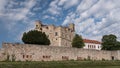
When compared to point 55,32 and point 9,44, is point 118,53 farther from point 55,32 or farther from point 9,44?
point 9,44

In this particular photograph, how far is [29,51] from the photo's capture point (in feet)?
162

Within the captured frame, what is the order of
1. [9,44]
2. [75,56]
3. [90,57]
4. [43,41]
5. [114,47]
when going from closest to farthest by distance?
[9,44] → [75,56] → [90,57] → [43,41] → [114,47]

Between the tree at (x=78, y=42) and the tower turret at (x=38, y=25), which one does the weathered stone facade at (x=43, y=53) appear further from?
the tower turret at (x=38, y=25)

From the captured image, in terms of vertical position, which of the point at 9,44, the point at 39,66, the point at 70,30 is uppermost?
the point at 70,30

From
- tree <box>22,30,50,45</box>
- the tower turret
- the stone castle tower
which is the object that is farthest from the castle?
the tower turret

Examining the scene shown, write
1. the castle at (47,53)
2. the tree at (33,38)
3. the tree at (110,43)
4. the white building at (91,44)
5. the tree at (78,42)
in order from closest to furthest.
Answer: the castle at (47,53), the tree at (33,38), the tree at (78,42), the tree at (110,43), the white building at (91,44)

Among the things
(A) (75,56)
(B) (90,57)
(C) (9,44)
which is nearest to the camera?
(C) (9,44)

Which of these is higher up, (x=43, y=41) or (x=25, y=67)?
(x=43, y=41)

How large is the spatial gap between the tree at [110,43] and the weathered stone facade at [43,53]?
1778cm

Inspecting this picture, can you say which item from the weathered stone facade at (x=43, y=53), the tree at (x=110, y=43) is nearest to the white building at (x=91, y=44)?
the tree at (x=110, y=43)

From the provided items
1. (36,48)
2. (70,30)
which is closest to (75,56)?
(36,48)

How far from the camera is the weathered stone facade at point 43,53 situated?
154 ft

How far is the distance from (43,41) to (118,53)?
20.4 m

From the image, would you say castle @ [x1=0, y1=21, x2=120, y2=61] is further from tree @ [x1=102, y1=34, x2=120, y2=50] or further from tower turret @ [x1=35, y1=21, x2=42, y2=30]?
tower turret @ [x1=35, y1=21, x2=42, y2=30]
